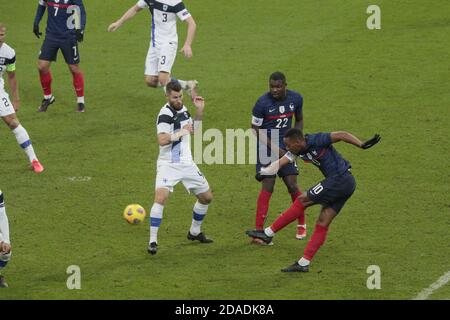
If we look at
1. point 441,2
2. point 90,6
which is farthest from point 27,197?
point 441,2

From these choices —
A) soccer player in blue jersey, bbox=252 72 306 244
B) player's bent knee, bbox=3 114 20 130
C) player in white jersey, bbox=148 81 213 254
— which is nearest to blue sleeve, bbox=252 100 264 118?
soccer player in blue jersey, bbox=252 72 306 244

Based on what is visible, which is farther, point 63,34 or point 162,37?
point 63,34

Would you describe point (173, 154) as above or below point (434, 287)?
above

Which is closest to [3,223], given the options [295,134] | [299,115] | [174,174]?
[174,174]

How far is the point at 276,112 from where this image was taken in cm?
1474

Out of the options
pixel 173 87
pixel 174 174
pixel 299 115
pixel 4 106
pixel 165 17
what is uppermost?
pixel 165 17

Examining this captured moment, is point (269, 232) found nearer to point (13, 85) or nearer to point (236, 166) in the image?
point (236, 166)

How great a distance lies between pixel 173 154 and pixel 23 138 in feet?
13.5

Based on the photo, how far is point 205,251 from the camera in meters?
14.5

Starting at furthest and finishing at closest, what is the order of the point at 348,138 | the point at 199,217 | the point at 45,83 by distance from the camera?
the point at 45,83 → the point at 199,217 → the point at 348,138

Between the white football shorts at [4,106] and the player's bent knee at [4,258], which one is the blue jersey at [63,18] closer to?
the white football shorts at [4,106]

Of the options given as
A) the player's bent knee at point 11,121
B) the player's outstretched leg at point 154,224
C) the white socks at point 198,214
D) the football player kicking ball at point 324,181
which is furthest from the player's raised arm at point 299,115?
the player's bent knee at point 11,121

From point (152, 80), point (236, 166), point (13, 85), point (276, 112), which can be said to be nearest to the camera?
A: point (276, 112)

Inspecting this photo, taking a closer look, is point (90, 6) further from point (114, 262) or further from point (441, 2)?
point (114, 262)
